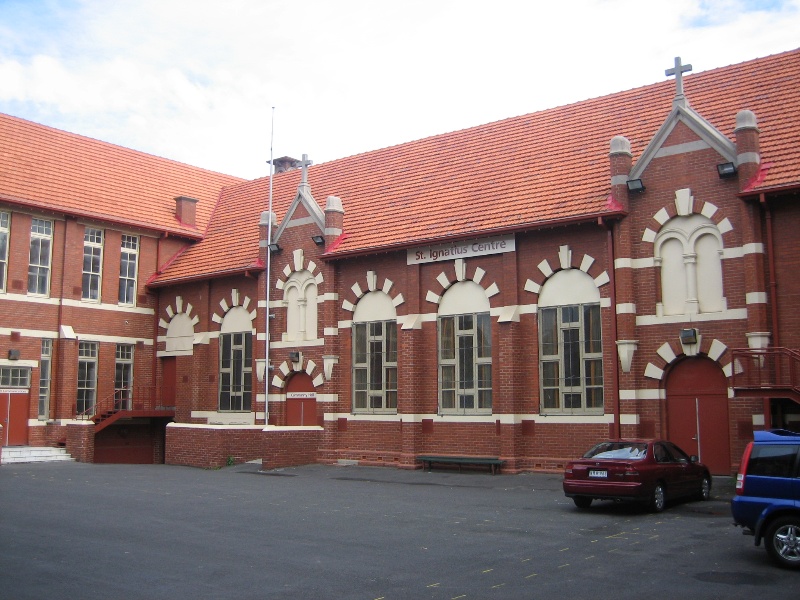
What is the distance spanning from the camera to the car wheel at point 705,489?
56.4 feet

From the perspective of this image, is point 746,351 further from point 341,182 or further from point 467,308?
point 341,182

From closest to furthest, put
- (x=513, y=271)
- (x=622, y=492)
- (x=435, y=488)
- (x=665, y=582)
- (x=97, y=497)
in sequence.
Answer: (x=665, y=582)
(x=622, y=492)
(x=97, y=497)
(x=435, y=488)
(x=513, y=271)

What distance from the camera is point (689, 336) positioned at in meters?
20.3

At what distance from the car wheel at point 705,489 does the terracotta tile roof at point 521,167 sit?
7.04 metres

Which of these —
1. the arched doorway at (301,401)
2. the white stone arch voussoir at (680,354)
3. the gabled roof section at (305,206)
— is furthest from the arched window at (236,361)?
the white stone arch voussoir at (680,354)

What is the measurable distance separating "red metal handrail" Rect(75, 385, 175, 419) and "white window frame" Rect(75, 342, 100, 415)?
277 millimetres

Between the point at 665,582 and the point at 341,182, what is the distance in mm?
23773

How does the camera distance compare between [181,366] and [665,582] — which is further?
[181,366]

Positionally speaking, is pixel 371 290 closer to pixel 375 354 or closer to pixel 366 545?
pixel 375 354

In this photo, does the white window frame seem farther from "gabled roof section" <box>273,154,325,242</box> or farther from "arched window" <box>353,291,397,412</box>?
"arched window" <box>353,291,397,412</box>

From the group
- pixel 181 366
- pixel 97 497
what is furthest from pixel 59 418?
pixel 97 497

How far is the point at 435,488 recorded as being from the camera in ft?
67.6

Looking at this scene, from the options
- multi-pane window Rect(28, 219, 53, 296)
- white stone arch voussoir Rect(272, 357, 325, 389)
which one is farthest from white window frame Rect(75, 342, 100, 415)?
white stone arch voussoir Rect(272, 357, 325, 389)

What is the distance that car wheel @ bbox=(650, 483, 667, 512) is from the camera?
50.9 feet
